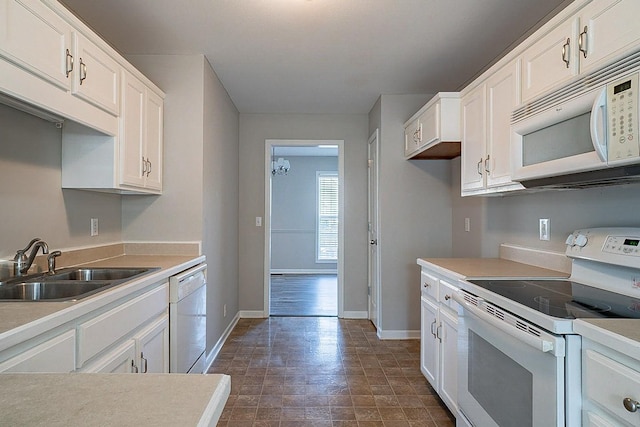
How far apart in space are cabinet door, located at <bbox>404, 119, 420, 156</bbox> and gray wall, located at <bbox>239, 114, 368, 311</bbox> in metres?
0.84

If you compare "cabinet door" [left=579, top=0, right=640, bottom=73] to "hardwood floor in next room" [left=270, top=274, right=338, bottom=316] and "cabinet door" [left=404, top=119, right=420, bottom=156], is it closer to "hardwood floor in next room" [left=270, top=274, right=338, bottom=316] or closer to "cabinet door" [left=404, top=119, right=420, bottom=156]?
"cabinet door" [left=404, top=119, right=420, bottom=156]

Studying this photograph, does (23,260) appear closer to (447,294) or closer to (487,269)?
(447,294)

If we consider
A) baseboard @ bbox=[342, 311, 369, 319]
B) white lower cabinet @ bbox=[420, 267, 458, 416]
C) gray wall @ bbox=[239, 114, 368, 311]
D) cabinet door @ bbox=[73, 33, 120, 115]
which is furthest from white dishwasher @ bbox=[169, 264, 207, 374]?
baseboard @ bbox=[342, 311, 369, 319]

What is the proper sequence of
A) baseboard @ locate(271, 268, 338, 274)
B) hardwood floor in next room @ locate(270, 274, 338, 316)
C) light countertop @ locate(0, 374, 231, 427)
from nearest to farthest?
light countertop @ locate(0, 374, 231, 427) < hardwood floor in next room @ locate(270, 274, 338, 316) < baseboard @ locate(271, 268, 338, 274)

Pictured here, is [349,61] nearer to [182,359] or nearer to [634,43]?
[634,43]

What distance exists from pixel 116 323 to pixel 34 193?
96 centimetres

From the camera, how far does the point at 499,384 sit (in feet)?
5.02

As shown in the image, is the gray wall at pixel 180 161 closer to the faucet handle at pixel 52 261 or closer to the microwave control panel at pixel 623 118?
the faucet handle at pixel 52 261

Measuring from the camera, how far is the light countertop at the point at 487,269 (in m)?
1.94

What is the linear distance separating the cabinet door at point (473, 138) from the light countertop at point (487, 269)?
1.66 feet

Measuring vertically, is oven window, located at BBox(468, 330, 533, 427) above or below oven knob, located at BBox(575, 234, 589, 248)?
below

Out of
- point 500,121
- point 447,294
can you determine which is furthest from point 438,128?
point 447,294

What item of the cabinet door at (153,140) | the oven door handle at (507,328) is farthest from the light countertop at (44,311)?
the oven door handle at (507,328)

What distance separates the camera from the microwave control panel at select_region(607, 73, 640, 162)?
1161mm
